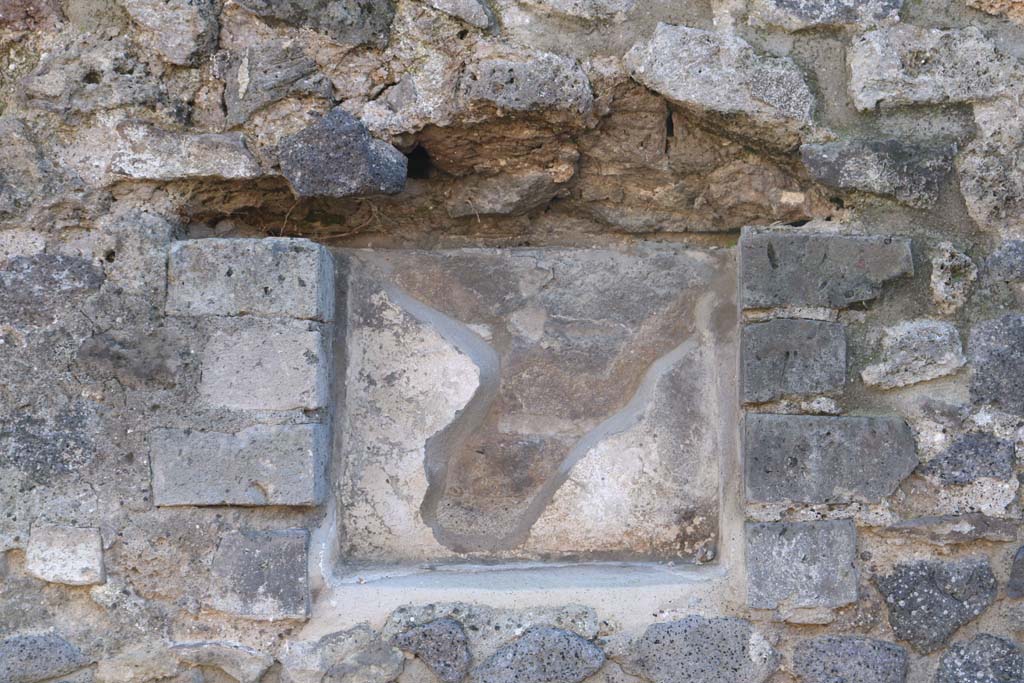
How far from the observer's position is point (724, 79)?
2281 millimetres

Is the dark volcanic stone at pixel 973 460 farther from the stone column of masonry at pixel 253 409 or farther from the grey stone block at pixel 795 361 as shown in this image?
the stone column of masonry at pixel 253 409

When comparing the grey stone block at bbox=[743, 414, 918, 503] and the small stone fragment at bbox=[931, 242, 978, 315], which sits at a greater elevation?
the small stone fragment at bbox=[931, 242, 978, 315]

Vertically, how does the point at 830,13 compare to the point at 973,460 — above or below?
above

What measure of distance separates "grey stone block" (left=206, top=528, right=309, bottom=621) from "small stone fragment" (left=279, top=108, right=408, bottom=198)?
83cm

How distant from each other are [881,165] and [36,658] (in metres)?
2.24

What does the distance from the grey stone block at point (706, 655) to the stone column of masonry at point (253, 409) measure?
2.62ft

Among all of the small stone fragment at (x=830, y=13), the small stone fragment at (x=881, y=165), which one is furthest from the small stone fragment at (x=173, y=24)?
the small stone fragment at (x=881, y=165)

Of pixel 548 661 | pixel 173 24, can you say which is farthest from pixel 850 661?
pixel 173 24

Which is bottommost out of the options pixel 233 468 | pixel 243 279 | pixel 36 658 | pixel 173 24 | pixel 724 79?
pixel 36 658

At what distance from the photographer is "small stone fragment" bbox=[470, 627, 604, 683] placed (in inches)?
89.0

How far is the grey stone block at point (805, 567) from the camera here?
2238mm

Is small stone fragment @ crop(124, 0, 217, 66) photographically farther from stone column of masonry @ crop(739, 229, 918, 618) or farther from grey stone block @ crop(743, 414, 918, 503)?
grey stone block @ crop(743, 414, 918, 503)

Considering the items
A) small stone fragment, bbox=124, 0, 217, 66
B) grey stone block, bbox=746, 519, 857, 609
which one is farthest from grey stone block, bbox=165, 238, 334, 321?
grey stone block, bbox=746, 519, 857, 609

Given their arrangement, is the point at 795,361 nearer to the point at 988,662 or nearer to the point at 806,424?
the point at 806,424
